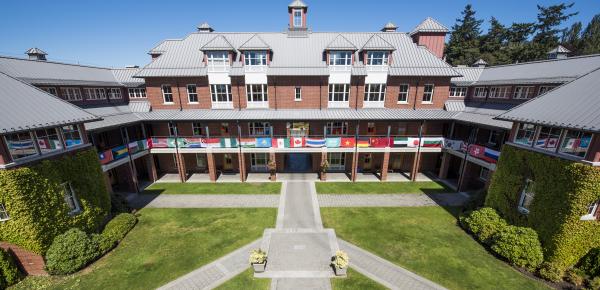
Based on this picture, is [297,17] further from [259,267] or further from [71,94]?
[259,267]

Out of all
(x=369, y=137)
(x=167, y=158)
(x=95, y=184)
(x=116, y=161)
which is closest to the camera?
(x=95, y=184)

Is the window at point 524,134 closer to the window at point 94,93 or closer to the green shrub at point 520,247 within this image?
the green shrub at point 520,247

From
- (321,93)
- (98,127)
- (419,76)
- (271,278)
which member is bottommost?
(271,278)

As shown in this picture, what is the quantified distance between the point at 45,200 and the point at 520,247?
81.4ft

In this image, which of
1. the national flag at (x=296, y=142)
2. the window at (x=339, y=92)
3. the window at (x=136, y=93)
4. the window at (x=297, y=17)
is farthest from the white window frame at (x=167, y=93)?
the window at (x=339, y=92)

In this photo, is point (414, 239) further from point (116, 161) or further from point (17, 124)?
point (116, 161)

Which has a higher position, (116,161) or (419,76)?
(419,76)

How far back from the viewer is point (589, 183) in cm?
1049

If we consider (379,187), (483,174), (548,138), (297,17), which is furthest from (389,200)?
(297,17)

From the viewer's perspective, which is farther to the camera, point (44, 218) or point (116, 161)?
point (116, 161)

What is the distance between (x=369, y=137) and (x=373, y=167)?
539 cm

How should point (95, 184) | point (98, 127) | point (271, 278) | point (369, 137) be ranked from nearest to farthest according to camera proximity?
point (271, 278)
point (95, 184)
point (98, 127)
point (369, 137)

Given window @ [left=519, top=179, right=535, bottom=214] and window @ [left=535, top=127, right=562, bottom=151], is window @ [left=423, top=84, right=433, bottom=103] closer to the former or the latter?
window @ [left=535, top=127, right=562, bottom=151]

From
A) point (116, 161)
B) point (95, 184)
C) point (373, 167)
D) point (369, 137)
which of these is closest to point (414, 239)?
point (369, 137)
